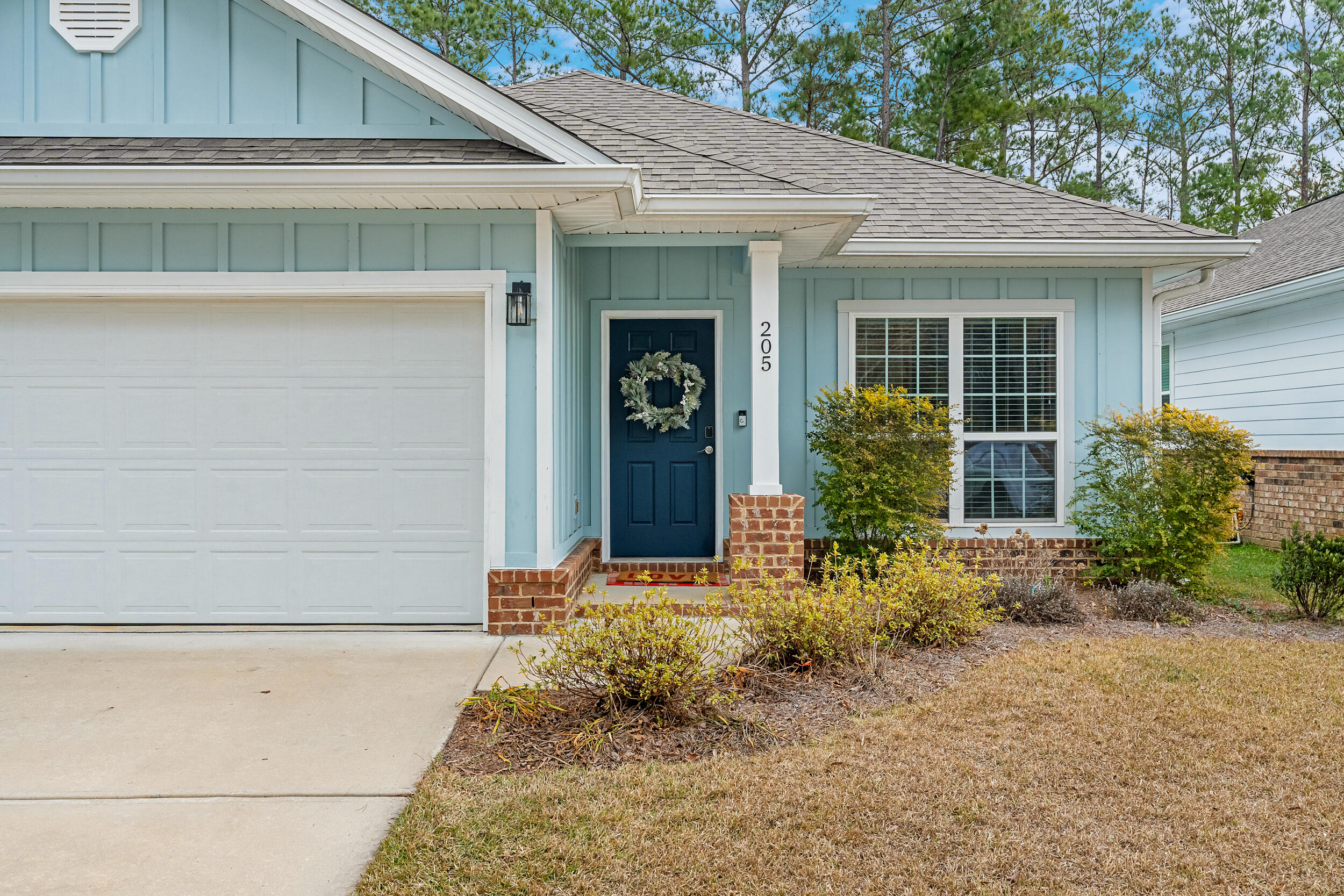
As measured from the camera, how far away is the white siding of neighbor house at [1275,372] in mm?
9539

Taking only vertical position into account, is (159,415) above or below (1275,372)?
below

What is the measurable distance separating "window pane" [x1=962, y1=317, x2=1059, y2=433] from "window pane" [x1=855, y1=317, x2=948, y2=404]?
22 cm

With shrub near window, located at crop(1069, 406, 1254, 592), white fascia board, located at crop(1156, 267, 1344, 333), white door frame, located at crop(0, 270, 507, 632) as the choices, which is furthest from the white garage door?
white fascia board, located at crop(1156, 267, 1344, 333)

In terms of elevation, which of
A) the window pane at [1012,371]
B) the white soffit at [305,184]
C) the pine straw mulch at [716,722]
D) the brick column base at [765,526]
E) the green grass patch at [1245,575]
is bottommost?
the pine straw mulch at [716,722]

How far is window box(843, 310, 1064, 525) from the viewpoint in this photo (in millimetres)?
7488

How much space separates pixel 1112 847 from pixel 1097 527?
184 inches

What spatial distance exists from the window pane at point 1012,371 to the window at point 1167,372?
6.31 m

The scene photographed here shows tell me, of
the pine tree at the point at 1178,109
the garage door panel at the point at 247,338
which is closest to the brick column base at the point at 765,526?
the garage door panel at the point at 247,338

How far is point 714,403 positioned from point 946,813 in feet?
15.9

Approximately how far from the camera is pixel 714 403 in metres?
7.58

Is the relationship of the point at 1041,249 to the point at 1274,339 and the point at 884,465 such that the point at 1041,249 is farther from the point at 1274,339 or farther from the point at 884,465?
the point at 1274,339

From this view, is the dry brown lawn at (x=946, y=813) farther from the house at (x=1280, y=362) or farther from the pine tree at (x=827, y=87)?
the pine tree at (x=827, y=87)

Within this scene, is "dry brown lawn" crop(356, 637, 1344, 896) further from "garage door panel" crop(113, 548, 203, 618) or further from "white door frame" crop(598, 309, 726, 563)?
"white door frame" crop(598, 309, 726, 563)

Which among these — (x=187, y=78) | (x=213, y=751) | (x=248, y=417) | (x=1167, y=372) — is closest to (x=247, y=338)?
(x=248, y=417)
